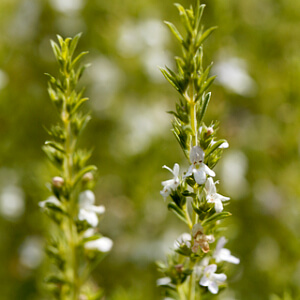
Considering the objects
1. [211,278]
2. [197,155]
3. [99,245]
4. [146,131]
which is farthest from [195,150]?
[146,131]

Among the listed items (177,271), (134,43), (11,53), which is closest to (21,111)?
(11,53)

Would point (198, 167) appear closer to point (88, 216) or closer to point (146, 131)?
point (88, 216)

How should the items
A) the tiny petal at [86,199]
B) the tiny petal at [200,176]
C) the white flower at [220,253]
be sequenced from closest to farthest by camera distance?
1. the tiny petal at [200,176]
2. the white flower at [220,253]
3. the tiny petal at [86,199]

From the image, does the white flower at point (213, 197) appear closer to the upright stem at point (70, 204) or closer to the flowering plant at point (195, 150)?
the flowering plant at point (195, 150)

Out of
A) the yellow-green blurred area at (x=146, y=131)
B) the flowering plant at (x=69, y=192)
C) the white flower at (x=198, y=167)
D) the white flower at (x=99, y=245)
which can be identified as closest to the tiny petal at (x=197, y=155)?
the white flower at (x=198, y=167)

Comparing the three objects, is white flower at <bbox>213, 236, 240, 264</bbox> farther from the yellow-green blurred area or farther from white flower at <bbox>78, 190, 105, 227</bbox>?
the yellow-green blurred area

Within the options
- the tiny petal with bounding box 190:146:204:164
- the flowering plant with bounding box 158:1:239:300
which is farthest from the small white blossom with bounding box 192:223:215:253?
the tiny petal with bounding box 190:146:204:164
